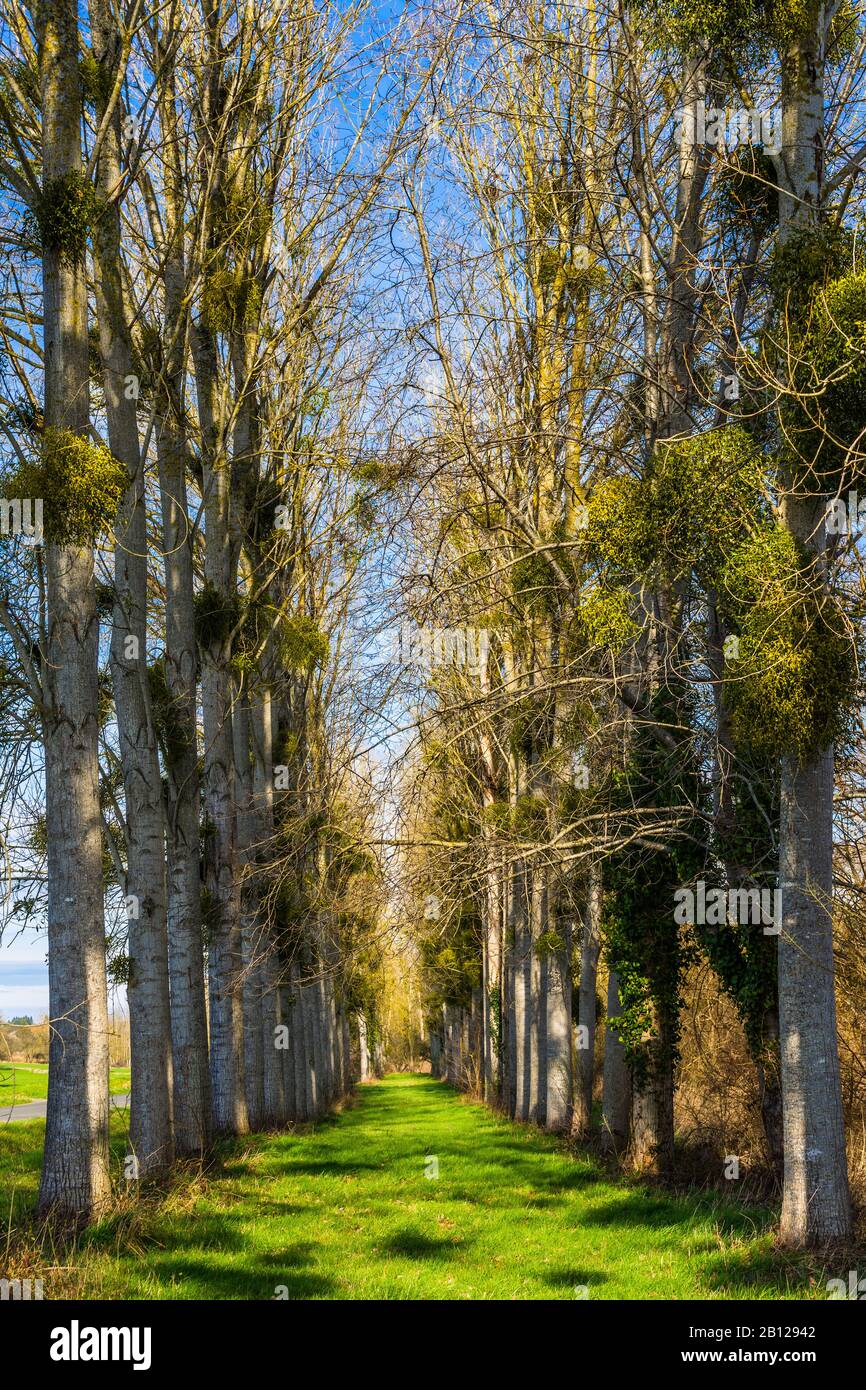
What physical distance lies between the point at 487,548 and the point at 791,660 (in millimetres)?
5413

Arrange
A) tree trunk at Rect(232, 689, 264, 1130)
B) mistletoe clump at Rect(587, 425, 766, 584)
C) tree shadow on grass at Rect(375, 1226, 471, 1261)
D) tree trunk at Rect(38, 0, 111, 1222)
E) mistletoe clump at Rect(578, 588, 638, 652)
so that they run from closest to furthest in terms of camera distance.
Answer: tree trunk at Rect(38, 0, 111, 1222) < mistletoe clump at Rect(587, 425, 766, 584) < tree shadow on grass at Rect(375, 1226, 471, 1261) < mistletoe clump at Rect(578, 588, 638, 652) < tree trunk at Rect(232, 689, 264, 1130)

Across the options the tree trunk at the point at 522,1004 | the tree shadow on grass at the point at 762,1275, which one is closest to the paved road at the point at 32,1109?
the tree trunk at the point at 522,1004

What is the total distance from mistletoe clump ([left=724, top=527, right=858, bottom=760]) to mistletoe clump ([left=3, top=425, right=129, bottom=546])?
4833 millimetres

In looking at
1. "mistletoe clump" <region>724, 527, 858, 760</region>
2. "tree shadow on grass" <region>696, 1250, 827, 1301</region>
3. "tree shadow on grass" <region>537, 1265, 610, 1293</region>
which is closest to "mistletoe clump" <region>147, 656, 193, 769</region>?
"mistletoe clump" <region>724, 527, 858, 760</region>

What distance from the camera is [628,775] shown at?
12609 mm

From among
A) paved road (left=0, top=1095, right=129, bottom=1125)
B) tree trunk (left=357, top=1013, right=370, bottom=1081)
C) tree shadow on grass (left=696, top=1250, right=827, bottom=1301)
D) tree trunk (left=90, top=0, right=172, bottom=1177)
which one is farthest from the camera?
tree trunk (left=357, top=1013, right=370, bottom=1081)

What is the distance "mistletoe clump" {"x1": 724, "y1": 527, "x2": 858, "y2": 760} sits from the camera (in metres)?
7.62

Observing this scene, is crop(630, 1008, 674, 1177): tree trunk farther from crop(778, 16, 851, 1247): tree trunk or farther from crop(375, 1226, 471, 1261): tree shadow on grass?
crop(778, 16, 851, 1247): tree trunk

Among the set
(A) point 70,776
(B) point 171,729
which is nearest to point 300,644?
(B) point 171,729

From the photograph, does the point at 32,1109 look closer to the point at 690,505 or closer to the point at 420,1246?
the point at 420,1246

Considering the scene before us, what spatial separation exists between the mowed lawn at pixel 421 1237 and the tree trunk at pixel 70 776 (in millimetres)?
647

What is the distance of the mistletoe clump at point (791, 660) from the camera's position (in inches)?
300

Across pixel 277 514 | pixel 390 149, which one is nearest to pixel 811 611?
pixel 390 149
